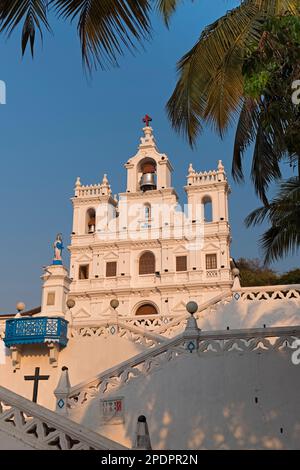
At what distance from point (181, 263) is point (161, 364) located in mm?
25081

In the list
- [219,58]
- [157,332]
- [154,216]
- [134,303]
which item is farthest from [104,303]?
[219,58]

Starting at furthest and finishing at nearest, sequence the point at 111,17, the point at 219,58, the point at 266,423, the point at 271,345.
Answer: the point at 271,345 → the point at 266,423 → the point at 219,58 → the point at 111,17

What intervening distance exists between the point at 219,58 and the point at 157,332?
11.6m

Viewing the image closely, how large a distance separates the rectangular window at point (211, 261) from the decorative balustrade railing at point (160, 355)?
2413 cm

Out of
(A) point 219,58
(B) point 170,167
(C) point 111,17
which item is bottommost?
(C) point 111,17

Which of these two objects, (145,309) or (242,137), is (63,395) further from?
(145,309)

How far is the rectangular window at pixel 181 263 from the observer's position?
37031 mm

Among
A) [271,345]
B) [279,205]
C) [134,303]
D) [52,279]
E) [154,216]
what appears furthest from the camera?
[154,216]

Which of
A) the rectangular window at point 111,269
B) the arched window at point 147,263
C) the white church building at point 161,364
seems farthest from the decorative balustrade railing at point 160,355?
the rectangular window at point 111,269

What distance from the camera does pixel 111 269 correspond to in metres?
38.6

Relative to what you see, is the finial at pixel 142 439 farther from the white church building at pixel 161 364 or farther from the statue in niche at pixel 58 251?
the statue in niche at pixel 58 251

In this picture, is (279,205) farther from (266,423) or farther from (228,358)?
(266,423)

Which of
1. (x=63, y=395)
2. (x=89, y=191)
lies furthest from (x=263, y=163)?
(x=89, y=191)

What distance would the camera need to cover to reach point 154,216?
130 ft
